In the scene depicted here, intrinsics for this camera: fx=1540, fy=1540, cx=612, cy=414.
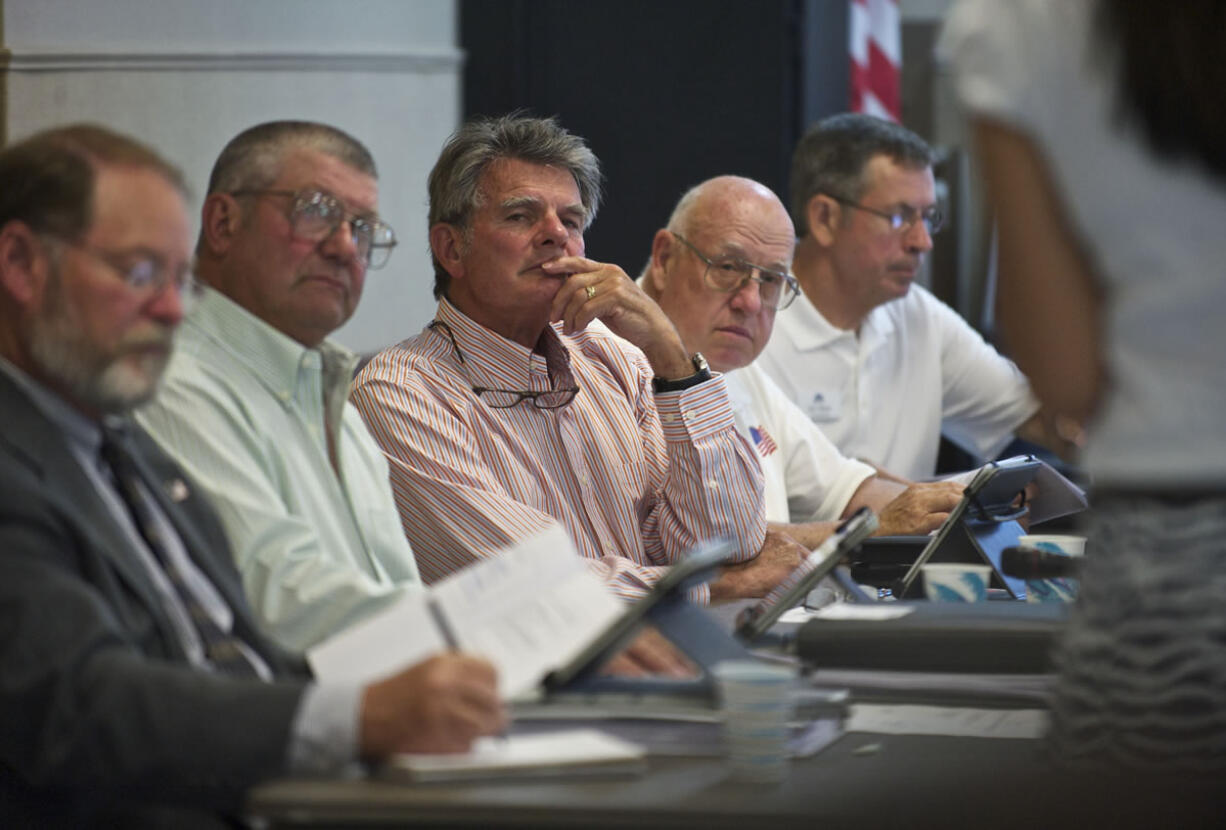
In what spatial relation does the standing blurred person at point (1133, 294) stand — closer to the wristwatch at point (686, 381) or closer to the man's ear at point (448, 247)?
the wristwatch at point (686, 381)

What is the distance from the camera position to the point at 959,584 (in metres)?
2.06

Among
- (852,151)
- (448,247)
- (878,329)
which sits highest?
(852,151)

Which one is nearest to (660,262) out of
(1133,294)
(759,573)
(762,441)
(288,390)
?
(762,441)

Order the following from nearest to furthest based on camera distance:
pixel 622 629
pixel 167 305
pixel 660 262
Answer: pixel 622 629
pixel 167 305
pixel 660 262

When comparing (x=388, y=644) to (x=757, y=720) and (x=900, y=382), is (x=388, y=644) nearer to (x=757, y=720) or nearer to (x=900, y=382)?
(x=757, y=720)

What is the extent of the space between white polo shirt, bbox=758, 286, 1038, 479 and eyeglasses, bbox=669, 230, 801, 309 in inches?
21.3

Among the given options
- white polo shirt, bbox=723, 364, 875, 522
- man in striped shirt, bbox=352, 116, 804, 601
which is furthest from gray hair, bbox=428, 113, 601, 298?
white polo shirt, bbox=723, 364, 875, 522

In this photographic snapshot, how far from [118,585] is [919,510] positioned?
6.10 ft

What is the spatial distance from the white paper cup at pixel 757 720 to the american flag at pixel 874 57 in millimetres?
4081

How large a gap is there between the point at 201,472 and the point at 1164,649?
4.09ft

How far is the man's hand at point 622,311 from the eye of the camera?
8.78 feet

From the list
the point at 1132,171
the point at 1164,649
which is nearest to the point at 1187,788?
the point at 1164,649

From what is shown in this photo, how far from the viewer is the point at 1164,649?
3.39ft

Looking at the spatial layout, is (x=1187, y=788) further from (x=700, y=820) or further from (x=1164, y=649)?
(x=700, y=820)
